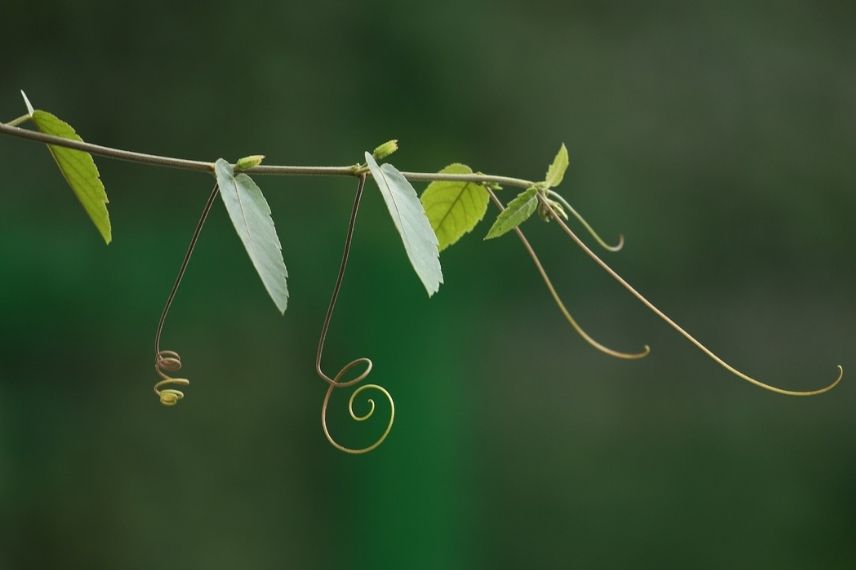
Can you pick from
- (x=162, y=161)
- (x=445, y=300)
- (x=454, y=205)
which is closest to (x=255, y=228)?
(x=162, y=161)

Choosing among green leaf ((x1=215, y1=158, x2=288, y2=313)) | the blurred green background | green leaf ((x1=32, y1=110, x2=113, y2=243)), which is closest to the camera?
green leaf ((x1=215, y1=158, x2=288, y2=313))

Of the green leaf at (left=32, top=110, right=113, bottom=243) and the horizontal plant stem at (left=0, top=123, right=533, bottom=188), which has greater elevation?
the green leaf at (left=32, top=110, right=113, bottom=243)

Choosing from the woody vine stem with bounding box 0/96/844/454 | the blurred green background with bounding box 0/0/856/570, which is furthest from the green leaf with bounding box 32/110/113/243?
the blurred green background with bounding box 0/0/856/570

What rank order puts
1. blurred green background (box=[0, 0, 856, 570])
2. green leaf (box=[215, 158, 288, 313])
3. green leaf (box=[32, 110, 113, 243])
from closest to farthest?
green leaf (box=[215, 158, 288, 313]) → green leaf (box=[32, 110, 113, 243]) → blurred green background (box=[0, 0, 856, 570])

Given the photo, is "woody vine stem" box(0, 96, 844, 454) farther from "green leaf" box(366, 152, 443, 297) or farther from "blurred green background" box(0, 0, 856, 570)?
"blurred green background" box(0, 0, 856, 570)

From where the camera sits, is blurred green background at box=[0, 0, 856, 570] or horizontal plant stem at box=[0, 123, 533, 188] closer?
horizontal plant stem at box=[0, 123, 533, 188]

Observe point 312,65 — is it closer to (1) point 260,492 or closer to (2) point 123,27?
(2) point 123,27

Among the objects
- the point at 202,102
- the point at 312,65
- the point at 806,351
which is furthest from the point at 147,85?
the point at 806,351
